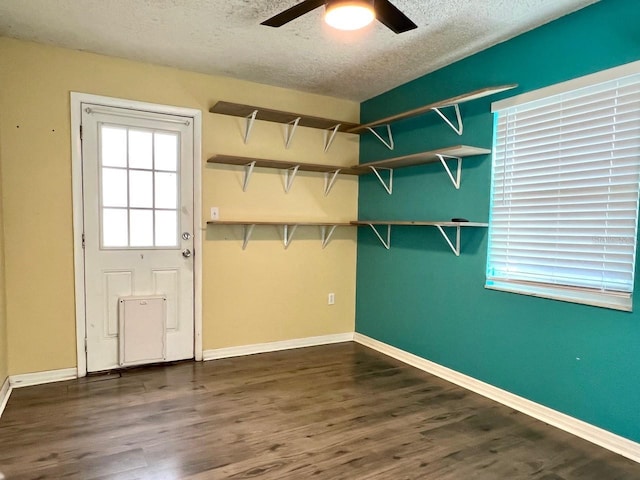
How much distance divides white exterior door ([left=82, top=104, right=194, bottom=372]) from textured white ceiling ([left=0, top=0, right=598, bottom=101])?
0.52 meters

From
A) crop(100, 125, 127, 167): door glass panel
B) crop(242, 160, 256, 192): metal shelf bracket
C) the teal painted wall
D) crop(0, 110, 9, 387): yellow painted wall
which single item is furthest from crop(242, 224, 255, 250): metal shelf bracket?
crop(0, 110, 9, 387): yellow painted wall

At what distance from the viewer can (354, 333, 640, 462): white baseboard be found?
216 centimetres

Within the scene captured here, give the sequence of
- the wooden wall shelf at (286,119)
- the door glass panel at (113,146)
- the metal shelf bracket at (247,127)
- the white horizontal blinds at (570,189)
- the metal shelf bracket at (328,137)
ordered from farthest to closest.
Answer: the metal shelf bracket at (328,137) → the metal shelf bracket at (247,127) → the wooden wall shelf at (286,119) → the door glass panel at (113,146) → the white horizontal blinds at (570,189)

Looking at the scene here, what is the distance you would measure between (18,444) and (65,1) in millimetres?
2397

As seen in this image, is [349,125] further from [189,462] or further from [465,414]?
[189,462]

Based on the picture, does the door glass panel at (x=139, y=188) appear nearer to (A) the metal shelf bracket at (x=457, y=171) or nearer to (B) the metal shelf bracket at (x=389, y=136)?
(B) the metal shelf bracket at (x=389, y=136)

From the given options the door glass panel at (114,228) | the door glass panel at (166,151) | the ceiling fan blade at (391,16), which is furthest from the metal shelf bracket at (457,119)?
the door glass panel at (114,228)

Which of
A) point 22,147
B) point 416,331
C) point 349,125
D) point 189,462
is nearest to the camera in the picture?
point 189,462

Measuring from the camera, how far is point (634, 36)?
6.86 ft

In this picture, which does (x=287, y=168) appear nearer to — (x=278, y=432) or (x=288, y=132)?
(x=288, y=132)

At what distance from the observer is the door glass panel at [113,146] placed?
3082 mm

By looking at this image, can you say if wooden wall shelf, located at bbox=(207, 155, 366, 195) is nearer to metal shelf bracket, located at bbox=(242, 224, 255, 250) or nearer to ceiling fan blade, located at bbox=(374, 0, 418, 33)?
metal shelf bracket, located at bbox=(242, 224, 255, 250)

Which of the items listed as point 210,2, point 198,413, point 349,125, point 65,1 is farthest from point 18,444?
point 349,125

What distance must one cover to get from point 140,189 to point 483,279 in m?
2.67
